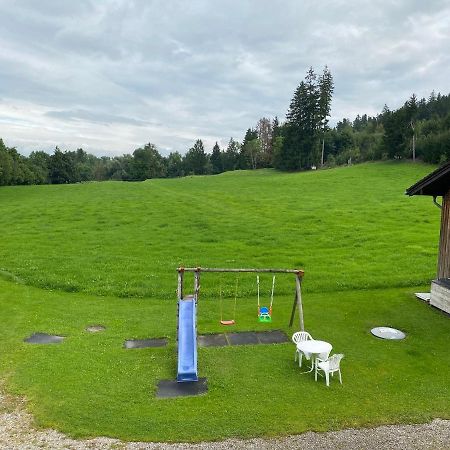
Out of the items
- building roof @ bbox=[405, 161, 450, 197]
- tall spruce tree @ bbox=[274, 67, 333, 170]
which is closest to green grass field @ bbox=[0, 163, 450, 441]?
building roof @ bbox=[405, 161, 450, 197]

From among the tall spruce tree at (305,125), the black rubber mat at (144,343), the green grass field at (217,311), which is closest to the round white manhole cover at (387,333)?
the green grass field at (217,311)

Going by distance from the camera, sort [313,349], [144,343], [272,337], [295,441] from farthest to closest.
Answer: [272,337], [144,343], [313,349], [295,441]

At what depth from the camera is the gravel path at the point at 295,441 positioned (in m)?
8.34

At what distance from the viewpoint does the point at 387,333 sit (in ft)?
46.2

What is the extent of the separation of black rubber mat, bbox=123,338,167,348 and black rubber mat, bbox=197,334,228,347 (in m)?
1.13

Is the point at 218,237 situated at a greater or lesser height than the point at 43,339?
greater

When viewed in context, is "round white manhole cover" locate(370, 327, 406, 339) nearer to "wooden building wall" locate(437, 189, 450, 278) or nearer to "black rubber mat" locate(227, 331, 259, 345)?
"black rubber mat" locate(227, 331, 259, 345)

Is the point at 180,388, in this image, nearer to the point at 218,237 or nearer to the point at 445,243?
the point at 445,243

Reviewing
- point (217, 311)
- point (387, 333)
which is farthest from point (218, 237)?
point (387, 333)

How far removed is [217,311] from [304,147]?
62638mm

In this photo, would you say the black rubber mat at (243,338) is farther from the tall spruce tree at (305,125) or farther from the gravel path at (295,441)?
the tall spruce tree at (305,125)

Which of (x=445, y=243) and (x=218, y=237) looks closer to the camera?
(x=445, y=243)

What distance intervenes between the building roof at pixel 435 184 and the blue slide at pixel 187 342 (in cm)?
945

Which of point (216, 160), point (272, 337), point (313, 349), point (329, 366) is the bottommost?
point (272, 337)
